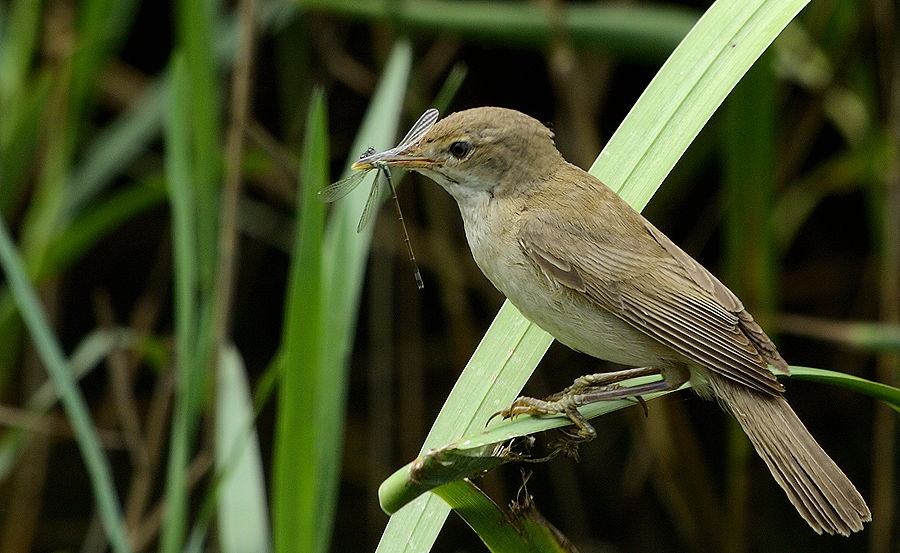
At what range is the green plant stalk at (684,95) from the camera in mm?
1823

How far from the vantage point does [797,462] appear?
1.76 meters

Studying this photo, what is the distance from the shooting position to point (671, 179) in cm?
383

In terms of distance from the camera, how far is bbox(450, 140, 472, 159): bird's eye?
6.59 feet

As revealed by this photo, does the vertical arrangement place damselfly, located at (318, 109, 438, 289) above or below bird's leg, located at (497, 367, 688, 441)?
above

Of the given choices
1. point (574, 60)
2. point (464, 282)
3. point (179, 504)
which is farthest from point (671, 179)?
point (179, 504)

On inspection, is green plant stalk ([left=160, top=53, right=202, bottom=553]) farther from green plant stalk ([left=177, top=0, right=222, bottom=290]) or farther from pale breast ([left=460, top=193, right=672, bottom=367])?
pale breast ([left=460, top=193, right=672, bottom=367])

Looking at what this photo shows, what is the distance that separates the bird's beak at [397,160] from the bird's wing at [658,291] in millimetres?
233

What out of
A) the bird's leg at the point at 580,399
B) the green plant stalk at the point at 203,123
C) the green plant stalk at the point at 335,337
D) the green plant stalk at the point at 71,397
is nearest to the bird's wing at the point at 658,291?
the bird's leg at the point at 580,399

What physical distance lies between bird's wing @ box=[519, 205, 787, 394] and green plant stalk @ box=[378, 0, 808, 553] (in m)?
0.11

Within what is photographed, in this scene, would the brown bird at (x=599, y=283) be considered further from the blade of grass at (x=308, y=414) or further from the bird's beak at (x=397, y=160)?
the blade of grass at (x=308, y=414)

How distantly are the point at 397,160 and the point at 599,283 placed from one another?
454mm

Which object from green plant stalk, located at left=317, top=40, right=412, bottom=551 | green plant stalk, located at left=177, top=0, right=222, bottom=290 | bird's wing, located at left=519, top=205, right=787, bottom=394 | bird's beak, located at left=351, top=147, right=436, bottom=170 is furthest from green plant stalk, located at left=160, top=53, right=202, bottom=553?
bird's wing, located at left=519, top=205, right=787, bottom=394

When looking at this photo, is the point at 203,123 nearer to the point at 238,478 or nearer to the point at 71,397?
the point at 71,397

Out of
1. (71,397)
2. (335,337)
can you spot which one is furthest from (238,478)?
(335,337)
